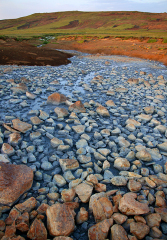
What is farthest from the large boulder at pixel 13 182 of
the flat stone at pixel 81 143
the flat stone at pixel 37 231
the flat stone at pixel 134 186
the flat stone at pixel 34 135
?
the flat stone at pixel 134 186

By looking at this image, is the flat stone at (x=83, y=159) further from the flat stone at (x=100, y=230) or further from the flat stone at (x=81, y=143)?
the flat stone at (x=100, y=230)

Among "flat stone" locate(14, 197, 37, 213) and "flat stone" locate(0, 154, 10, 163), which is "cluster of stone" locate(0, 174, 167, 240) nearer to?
"flat stone" locate(14, 197, 37, 213)

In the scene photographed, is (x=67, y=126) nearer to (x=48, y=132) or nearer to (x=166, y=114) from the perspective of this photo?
(x=48, y=132)

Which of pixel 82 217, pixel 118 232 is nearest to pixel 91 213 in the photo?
pixel 82 217

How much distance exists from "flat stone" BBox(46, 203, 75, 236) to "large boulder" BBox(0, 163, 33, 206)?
0.46m

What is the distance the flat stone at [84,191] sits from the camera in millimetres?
1819

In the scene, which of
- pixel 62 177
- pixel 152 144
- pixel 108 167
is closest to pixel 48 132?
pixel 62 177

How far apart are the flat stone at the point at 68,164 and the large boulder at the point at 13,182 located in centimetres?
50

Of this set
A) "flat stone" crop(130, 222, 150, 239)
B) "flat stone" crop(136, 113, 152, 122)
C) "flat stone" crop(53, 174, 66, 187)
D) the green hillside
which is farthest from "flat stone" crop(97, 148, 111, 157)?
the green hillside

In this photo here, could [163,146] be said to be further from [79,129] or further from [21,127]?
[21,127]

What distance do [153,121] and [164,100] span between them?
6.81ft

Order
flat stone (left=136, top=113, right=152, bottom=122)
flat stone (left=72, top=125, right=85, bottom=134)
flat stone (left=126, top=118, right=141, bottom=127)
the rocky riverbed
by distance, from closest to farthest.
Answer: the rocky riverbed
flat stone (left=72, top=125, right=85, bottom=134)
flat stone (left=126, top=118, right=141, bottom=127)
flat stone (left=136, top=113, right=152, bottom=122)

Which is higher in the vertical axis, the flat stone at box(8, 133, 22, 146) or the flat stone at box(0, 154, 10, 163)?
the flat stone at box(8, 133, 22, 146)

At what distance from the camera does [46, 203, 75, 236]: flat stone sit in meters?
1.44
